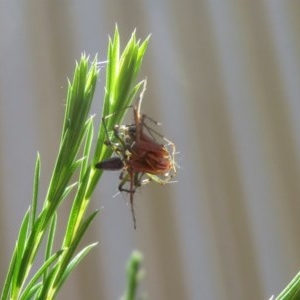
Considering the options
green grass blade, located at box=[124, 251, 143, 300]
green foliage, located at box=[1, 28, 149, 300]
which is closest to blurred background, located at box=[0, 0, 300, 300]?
green foliage, located at box=[1, 28, 149, 300]

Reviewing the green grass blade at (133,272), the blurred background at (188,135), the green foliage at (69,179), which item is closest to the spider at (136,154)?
the green foliage at (69,179)

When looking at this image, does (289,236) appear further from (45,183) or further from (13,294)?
(13,294)

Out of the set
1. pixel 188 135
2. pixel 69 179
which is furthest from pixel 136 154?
pixel 188 135

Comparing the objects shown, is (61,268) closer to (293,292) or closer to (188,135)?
(293,292)

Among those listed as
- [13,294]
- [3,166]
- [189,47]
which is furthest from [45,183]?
[13,294]

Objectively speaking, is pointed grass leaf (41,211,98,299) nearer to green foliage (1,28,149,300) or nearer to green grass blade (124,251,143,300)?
green foliage (1,28,149,300)

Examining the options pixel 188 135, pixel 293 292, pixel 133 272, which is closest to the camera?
pixel 133 272

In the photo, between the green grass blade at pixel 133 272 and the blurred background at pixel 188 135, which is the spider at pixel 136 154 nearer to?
the green grass blade at pixel 133 272

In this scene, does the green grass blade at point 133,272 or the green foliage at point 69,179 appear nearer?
the green grass blade at point 133,272

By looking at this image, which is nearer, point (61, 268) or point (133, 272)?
point (133, 272)
